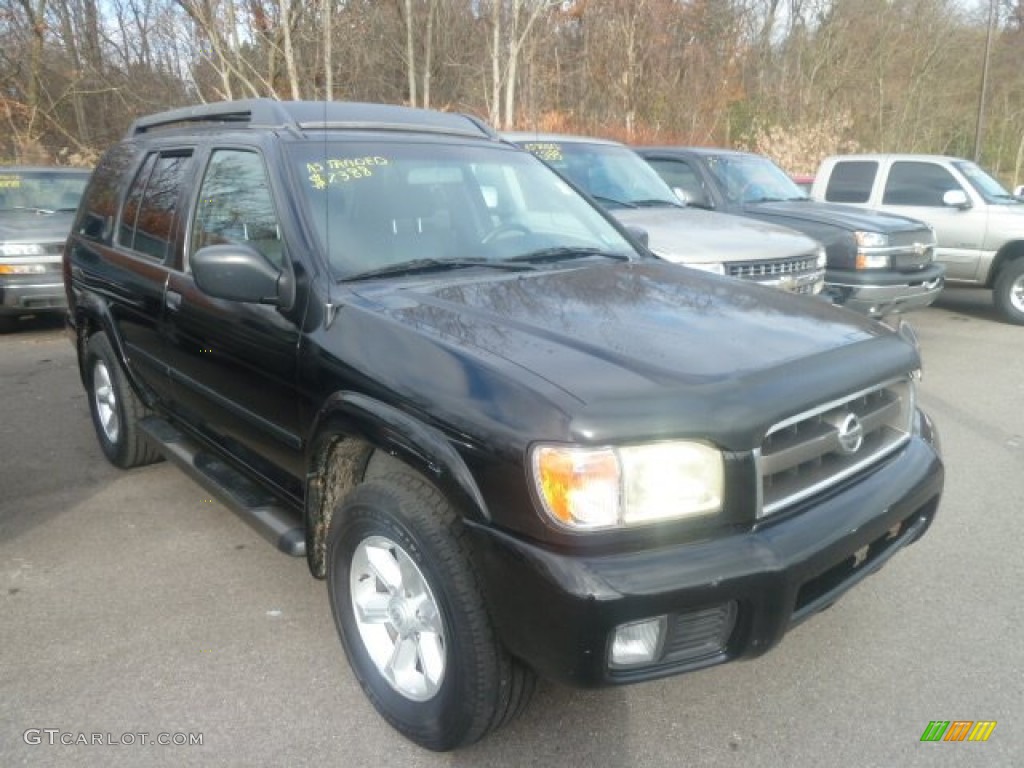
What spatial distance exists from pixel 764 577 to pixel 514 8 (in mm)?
14062

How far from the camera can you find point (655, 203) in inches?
292

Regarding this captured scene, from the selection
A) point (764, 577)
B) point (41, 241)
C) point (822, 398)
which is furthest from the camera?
point (41, 241)

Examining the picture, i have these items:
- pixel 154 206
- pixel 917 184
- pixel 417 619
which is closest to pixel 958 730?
pixel 417 619

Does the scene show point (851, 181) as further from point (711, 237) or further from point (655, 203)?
point (711, 237)

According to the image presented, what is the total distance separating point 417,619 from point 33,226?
8.14m

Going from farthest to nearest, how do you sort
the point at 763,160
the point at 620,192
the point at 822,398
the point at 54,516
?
the point at 763,160
the point at 620,192
the point at 54,516
the point at 822,398

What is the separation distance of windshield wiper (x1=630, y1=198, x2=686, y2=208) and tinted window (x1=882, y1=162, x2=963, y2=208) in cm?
387

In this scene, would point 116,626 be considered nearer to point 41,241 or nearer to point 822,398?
point 822,398

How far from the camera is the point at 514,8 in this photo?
14211 millimetres

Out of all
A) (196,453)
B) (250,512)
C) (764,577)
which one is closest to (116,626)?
(250,512)

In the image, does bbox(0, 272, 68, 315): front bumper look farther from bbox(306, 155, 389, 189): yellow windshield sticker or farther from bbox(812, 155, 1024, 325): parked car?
bbox(812, 155, 1024, 325): parked car

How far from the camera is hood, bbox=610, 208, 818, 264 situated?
19.6ft

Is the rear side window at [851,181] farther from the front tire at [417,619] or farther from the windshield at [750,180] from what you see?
the front tire at [417,619]

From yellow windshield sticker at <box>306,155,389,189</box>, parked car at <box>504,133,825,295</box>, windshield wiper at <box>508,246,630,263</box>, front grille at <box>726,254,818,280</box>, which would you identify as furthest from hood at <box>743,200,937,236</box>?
yellow windshield sticker at <box>306,155,389,189</box>
